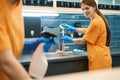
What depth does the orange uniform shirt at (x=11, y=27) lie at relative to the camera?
2.88 ft

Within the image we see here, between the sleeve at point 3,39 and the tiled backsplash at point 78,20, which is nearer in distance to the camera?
the sleeve at point 3,39

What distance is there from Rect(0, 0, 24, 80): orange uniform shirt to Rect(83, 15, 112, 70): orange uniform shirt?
1.60 metres

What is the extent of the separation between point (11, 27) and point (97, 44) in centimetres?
179

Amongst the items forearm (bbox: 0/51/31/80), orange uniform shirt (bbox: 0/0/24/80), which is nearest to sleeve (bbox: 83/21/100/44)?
orange uniform shirt (bbox: 0/0/24/80)

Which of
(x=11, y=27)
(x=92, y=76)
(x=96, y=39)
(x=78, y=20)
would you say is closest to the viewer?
(x=92, y=76)

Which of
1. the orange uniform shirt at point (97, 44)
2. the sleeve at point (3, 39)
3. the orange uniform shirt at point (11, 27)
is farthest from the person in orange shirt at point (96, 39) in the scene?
the sleeve at point (3, 39)

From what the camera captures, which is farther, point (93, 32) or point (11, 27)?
point (93, 32)

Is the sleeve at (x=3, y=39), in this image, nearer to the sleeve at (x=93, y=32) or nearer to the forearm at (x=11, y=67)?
the forearm at (x=11, y=67)

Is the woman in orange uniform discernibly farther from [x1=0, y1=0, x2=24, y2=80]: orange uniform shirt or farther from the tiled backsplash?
the tiled backsplash

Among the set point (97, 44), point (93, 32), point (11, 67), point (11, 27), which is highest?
point (11, 27)

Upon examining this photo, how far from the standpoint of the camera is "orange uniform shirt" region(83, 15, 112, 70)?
2.60m

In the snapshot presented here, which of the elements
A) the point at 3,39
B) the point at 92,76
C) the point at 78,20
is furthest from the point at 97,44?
the point at 92,76

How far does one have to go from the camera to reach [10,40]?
0.99 m

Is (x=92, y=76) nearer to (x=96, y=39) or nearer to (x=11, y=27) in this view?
(x=11, y=27)
